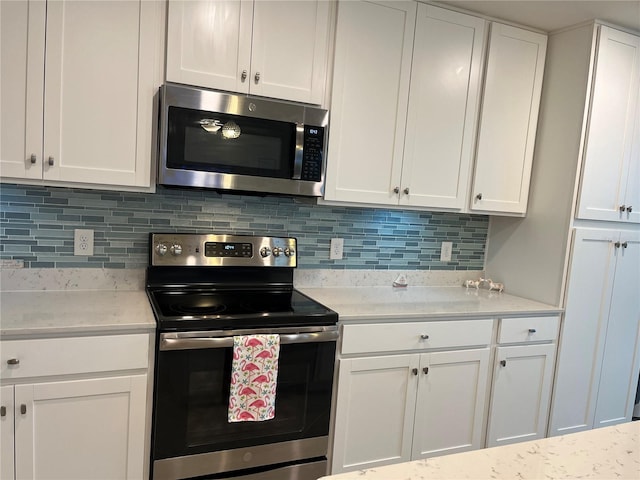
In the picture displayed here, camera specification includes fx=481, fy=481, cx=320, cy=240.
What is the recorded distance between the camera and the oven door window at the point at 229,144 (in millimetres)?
1933

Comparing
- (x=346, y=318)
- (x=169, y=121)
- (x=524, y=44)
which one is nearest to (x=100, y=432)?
(x=346, y=318)

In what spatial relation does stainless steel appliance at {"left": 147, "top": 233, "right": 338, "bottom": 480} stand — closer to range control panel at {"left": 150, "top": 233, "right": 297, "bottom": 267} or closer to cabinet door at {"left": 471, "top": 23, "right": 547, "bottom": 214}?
range control panel at {"left": 150, "top": 233, "right": 297, "bottom": 267}

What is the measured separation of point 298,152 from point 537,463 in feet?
5.00

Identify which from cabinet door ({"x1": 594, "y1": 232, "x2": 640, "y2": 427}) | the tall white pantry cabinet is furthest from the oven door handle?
cabinet door ({"x1": 594, "y1": 232, "x2": 640, "y2": 427})

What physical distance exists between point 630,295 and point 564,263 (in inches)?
21.7

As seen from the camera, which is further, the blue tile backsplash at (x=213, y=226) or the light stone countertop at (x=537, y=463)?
the blue tile backsplash at (x=213, y=226)

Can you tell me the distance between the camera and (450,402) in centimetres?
236

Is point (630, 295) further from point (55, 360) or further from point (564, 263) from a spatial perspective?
point (55, 360)

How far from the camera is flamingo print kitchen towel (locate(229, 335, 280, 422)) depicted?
182 cm

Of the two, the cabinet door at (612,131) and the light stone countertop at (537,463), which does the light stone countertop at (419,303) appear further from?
the light stone countertop at (537,463)

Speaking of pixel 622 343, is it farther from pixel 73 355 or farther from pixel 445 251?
pixel 73 355

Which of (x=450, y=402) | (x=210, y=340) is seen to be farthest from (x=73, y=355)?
(x=450, y=402)

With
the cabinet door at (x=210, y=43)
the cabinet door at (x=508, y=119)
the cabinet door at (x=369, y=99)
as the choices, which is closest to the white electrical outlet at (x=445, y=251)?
the cabinet door at (x=508, y=119)

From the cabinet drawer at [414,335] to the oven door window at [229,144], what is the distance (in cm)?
77
